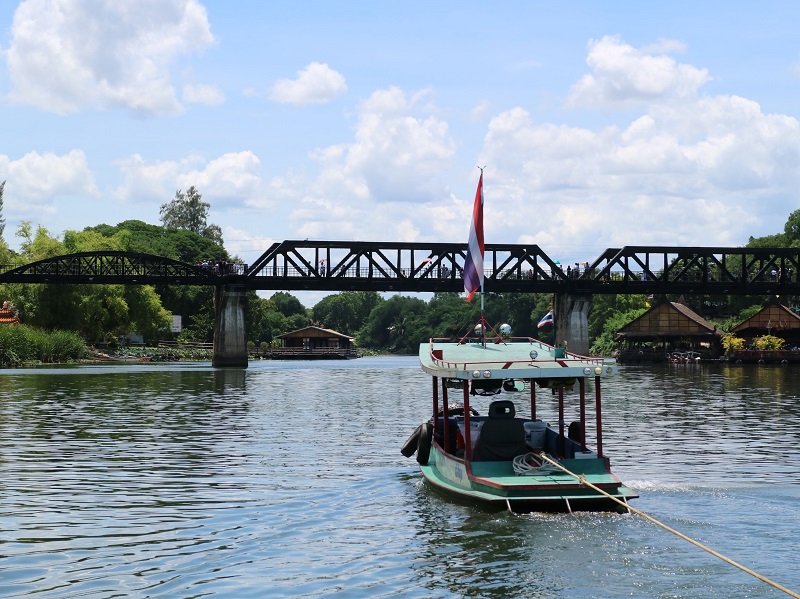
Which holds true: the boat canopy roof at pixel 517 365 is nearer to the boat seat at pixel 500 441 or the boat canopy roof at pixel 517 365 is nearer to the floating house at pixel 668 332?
the boat seat at pixel 500 441

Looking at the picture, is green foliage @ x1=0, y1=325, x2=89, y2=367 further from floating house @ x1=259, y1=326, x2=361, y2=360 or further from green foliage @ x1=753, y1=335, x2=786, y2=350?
green foliage @ x1=753, y1=335, x2=786, y2=350

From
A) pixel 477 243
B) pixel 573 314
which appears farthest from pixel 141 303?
pixel 477 243

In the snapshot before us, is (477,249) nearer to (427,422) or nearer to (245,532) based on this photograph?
(427,422)

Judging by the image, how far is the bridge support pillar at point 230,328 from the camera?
111688 mm

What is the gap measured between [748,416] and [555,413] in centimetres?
846

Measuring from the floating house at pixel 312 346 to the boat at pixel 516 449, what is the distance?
15284 cm

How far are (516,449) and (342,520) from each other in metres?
3.86

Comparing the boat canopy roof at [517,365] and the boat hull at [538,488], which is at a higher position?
the boat canopy roof at [517,365]

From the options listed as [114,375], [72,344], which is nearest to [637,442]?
[114,375]

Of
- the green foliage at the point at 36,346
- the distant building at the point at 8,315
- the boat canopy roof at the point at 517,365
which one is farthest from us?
the distant building at the point at 8,315

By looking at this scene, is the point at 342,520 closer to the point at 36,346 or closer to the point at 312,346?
the point at 36,346

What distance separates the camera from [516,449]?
2197 cm

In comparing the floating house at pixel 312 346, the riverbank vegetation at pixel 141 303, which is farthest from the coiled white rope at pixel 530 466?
the floating house at pixel 312 346

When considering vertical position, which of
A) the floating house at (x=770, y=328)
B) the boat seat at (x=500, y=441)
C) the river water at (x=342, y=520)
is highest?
the floating house at (x=770, y=328)
